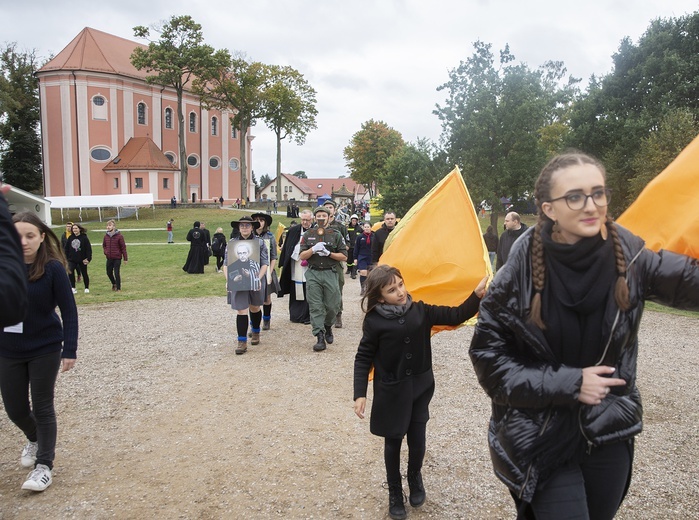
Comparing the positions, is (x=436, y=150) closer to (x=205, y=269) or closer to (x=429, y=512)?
(x=205, y=269)

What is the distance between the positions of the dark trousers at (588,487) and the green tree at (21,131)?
7040cm

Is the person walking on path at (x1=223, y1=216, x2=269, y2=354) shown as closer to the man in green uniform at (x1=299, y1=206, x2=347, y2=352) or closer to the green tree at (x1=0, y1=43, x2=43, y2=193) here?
the man in green uniform at (x1=299, y1=206, x2=347, y2=352)

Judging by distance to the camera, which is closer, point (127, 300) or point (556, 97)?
point (127, 300)

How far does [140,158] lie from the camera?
177 ft

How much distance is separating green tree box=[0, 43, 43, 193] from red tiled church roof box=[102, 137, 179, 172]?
1499cm

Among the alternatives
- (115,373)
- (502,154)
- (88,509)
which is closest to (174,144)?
(502,154)

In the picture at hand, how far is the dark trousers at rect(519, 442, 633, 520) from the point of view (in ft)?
6.67

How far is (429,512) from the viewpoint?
12.6 ft

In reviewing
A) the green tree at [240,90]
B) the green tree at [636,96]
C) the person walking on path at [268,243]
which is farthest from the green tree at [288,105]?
the person walking on path at [268,243]

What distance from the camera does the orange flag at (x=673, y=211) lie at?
2.17 meters

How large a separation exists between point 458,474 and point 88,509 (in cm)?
288

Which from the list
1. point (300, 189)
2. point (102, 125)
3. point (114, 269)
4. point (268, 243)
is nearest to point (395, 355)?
point (268, 243)

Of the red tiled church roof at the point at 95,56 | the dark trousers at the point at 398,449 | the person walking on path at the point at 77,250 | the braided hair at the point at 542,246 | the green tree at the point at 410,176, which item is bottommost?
the dark trousers at the point at 398,449

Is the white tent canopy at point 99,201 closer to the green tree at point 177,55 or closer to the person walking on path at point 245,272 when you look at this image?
the green tree at point 177,55
